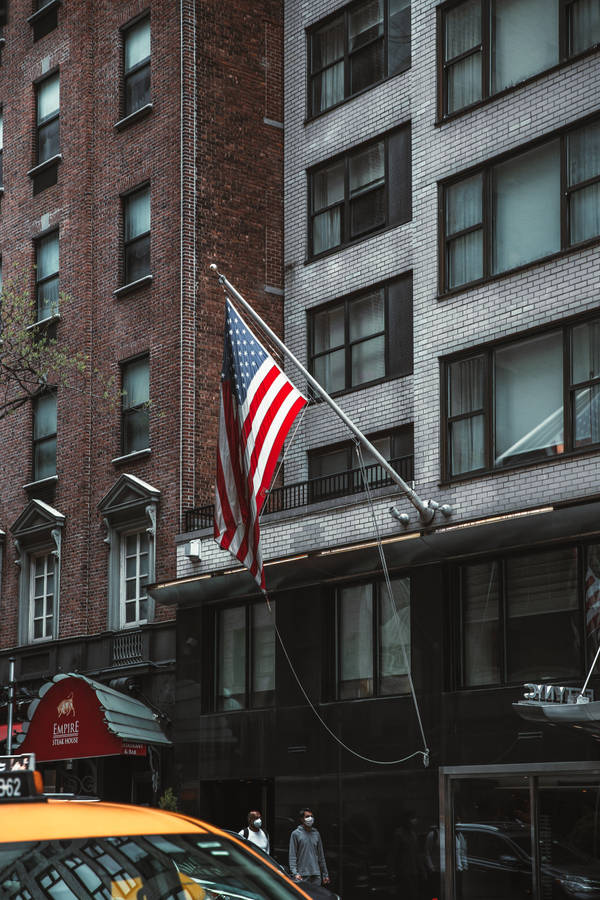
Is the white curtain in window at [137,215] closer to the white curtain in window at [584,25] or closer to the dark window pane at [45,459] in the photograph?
the dark window pane at [45,459]

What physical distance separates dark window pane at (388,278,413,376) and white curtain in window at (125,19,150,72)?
9.66m

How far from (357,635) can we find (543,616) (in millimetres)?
4375

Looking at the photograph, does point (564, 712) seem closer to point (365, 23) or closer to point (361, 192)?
point (361, 192)

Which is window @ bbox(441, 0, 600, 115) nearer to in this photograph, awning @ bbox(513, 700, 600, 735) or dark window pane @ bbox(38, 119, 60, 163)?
awning @ bbox(513, 700, 600, 735)

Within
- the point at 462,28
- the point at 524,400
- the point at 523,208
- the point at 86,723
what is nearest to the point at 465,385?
the point at 524,400

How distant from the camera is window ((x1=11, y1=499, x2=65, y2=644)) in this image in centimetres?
3166

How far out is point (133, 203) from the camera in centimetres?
3177

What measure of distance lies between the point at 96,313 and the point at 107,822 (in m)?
26.5

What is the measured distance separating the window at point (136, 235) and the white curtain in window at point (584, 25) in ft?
38.0

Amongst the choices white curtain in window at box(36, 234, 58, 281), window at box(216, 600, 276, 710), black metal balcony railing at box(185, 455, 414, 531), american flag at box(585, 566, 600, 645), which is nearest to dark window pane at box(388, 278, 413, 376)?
black metal balcony railing at box(185, 455, 414, 531)

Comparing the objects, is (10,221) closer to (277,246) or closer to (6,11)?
(6,11)

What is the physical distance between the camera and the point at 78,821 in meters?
6.23

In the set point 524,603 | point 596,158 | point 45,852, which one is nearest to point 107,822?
point 45,852

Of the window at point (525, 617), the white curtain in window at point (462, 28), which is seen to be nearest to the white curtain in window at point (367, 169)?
the white curtain in window at point (462, 28)
